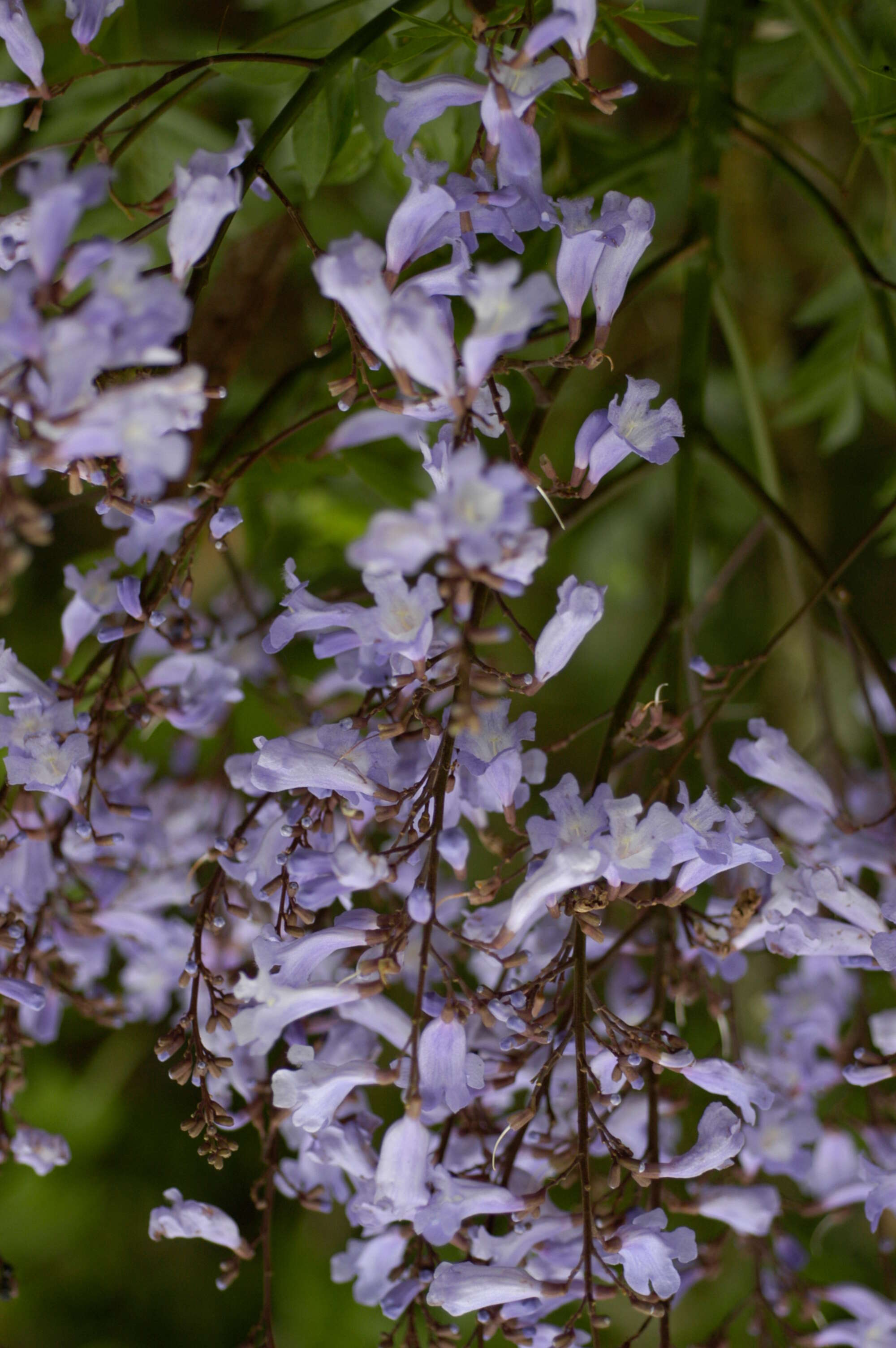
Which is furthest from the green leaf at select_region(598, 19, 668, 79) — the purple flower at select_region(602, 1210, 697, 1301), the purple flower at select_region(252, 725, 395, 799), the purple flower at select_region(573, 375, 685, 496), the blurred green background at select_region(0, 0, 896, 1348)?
the purple flower at select_region(602, 1210, 697, 1301)

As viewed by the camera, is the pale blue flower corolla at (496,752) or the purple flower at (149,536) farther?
the purple flower at (149,536)

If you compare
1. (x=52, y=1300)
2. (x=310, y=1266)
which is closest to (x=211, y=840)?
(x=310, y=1266)

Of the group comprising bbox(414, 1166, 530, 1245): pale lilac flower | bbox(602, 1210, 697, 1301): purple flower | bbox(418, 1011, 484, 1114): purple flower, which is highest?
bbox(418, 1011, 484, 1114): purple flower

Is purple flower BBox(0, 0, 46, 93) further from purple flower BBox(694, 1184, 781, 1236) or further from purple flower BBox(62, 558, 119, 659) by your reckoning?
purple flower BBox(694, 1184, 781, 1236)

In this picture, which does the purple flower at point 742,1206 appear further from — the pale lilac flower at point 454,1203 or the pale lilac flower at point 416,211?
the pale lilac flower at point 416,211

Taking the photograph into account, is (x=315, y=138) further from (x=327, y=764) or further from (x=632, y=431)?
(x=327, y=764)

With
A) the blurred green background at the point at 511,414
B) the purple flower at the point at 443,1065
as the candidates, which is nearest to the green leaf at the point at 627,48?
the blurred green background at the point at 511,414

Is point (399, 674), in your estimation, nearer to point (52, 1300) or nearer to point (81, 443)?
point (81, 443)
